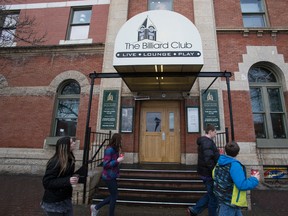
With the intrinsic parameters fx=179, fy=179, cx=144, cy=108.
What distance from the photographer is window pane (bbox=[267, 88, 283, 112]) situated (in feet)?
25.8

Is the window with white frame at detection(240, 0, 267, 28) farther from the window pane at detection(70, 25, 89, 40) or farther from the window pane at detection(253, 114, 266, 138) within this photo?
the window pane at detection(70, 25, 89, 40)

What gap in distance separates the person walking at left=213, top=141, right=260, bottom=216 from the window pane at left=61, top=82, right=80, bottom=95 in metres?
7.73

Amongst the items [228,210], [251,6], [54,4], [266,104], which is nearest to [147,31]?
[228,210]

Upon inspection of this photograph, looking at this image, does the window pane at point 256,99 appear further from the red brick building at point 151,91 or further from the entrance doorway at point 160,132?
the entrance doorway at point 160,132

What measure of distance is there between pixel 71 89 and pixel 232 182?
826cm

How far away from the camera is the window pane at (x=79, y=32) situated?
9.45 metres

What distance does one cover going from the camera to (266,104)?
308 inches

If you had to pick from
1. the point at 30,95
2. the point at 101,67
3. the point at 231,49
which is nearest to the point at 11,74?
the point at 30,95

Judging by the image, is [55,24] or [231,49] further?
[55,24]

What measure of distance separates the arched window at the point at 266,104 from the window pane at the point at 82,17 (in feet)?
28.7

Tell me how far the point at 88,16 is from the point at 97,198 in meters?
9.14

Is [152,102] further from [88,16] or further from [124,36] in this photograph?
[88,16]

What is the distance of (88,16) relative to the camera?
32.3ft

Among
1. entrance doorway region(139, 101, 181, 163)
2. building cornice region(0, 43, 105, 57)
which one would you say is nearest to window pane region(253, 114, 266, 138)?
entrance doorway region(139, 101, 181, 163)
